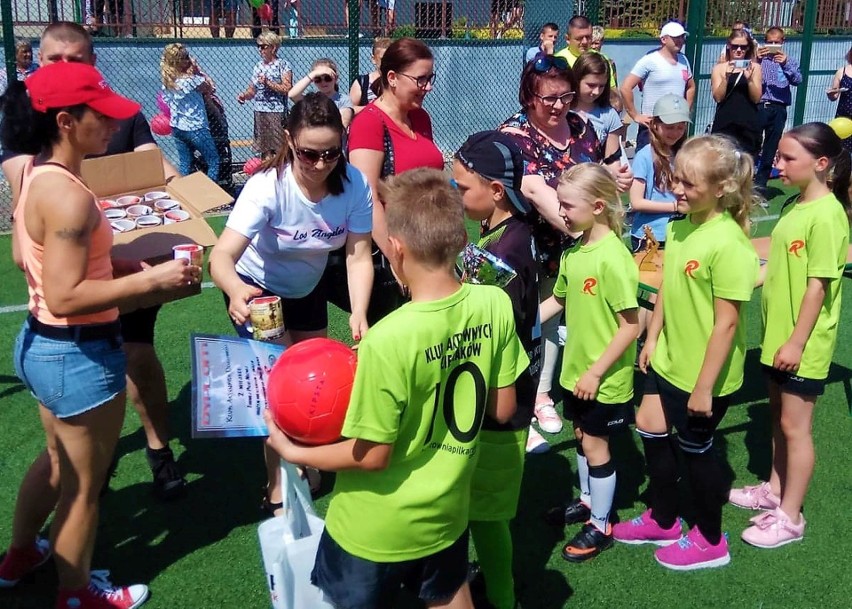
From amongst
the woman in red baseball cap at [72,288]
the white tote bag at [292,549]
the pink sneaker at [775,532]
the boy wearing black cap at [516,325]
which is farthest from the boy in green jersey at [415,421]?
the pink sneaker at [775,532]

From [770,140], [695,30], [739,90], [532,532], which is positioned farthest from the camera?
[695,30]

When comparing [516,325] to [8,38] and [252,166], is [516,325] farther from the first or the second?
[8,38]

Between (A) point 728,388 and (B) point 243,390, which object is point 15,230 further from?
(A) point 728,388

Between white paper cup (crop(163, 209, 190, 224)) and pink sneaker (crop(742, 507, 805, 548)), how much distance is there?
2.86 m

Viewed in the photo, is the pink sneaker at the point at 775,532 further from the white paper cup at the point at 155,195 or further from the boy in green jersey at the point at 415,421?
the white paper cup at the point at 155,195

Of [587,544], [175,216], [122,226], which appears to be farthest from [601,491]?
[122,226]

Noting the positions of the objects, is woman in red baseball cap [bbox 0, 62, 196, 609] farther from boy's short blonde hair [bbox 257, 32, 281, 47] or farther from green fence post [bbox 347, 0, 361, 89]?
boy's short blonde hair [bbox 257, 32, 281, 47]

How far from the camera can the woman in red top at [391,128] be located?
431 centimetres

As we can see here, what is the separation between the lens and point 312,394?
2.42 meters

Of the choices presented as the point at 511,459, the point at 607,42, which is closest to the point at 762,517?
the point at 511,459

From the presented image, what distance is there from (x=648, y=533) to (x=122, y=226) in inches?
103

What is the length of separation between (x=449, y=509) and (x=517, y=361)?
48 cm

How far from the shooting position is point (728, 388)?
3414 millimetres

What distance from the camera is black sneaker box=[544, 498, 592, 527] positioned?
401 centimetres
